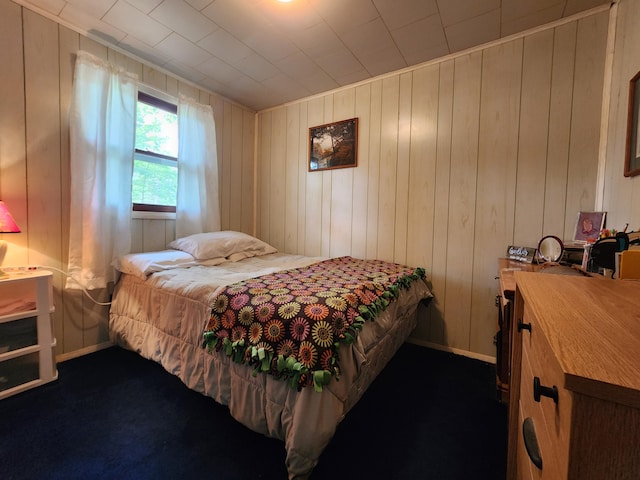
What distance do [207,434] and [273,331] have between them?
0.72 meters

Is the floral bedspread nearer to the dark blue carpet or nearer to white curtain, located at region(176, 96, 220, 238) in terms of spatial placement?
the dark blue carpet

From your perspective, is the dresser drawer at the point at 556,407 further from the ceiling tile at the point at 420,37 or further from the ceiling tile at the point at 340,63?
the ceiling tile at the point at 340,63

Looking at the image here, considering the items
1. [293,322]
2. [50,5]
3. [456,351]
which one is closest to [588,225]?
[456,351]

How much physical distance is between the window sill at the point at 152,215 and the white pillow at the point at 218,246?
0.25 meters

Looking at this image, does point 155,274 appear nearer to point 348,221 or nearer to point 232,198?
point 232,198

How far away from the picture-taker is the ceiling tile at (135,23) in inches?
69.7

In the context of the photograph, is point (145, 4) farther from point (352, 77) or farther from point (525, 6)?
point (525, 6)

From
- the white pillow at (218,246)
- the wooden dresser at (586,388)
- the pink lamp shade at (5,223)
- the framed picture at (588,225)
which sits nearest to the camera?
the wooden dresser at (586,388)

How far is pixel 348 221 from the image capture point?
2709 millimetres

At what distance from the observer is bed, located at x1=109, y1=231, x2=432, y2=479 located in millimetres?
1036

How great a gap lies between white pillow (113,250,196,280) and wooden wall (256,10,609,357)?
4.44ft

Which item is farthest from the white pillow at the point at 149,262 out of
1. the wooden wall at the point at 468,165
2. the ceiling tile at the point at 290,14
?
the ceiling tile at the point at 290,14

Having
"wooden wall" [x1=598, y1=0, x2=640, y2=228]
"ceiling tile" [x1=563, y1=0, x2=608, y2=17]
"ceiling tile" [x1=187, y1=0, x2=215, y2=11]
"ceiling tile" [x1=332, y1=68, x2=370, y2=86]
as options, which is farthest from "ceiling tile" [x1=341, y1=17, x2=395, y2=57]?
"wooden wall" [x1=598, y1=0, x2=640, y2=228]

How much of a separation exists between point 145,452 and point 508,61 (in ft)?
10.6
